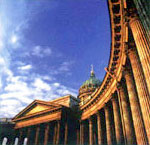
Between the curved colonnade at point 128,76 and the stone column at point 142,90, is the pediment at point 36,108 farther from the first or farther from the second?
the stone column at point 142,90

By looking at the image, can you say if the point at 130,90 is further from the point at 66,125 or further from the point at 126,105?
the point at 66,125

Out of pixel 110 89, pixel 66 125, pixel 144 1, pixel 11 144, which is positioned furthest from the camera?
pixel 11 144

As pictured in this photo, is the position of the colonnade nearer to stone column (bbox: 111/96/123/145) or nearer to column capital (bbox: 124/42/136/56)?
stone column (bbox: 111/96/123/145)

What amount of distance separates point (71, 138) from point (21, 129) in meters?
12.3

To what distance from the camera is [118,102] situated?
57.7 ft

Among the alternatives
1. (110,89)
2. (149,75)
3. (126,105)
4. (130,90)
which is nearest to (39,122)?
(110,89)

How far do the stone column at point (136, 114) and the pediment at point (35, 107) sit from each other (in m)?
19.0

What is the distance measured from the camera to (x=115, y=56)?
49.4ft

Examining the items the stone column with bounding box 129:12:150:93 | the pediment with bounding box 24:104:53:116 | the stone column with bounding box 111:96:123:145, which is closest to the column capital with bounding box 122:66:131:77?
the stone column with bounding box 129:12:150:93

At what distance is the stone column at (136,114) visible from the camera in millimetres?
9398

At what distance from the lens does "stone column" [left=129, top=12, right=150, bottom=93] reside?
24.6 ft

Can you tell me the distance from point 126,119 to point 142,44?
25.2 feet

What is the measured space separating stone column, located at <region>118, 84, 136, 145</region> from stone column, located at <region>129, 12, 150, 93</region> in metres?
7.00

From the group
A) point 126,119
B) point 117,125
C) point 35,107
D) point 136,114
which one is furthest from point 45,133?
point 136,114
